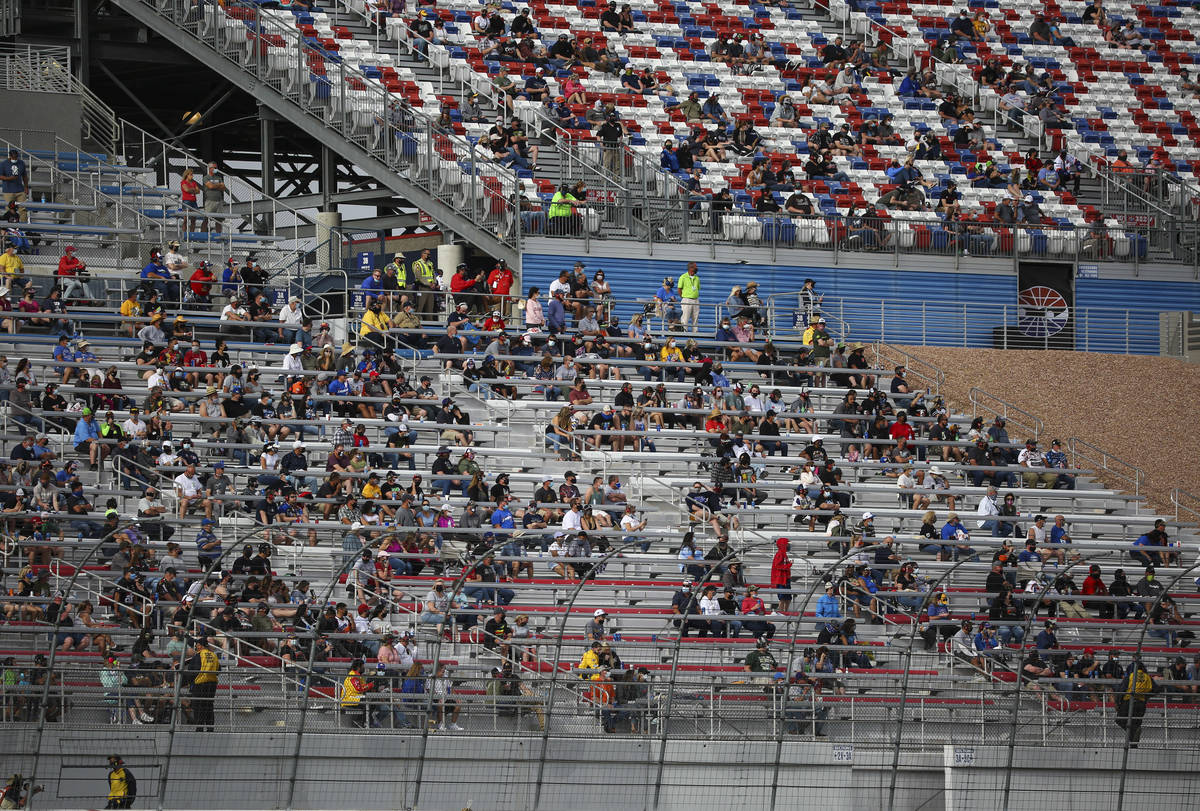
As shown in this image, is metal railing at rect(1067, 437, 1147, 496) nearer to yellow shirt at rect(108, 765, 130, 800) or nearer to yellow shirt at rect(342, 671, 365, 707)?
yellow shirt at rect(342, 671, 365, 707)

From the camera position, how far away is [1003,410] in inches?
1241

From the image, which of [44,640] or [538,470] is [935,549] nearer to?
[538,470]

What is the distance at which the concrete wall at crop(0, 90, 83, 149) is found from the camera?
3350 cm

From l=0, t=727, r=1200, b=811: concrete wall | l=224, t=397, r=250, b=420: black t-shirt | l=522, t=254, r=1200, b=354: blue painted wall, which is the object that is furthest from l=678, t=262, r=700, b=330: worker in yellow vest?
l=0, t=727, r=1200, b=811: concrete wall

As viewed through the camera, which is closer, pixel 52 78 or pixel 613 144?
pixel 52 78

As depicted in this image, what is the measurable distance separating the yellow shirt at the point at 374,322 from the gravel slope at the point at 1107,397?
9.47 m

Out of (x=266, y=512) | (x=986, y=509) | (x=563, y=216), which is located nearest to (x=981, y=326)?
(x=563, y=216)

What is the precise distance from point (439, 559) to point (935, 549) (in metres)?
7.22

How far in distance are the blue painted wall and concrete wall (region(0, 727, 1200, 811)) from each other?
15899 millimetres

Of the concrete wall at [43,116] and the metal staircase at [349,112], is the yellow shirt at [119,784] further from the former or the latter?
the concrete wall at [43,116]

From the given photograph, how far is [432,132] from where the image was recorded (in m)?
33.8

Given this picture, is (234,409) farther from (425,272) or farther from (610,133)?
(610,133)

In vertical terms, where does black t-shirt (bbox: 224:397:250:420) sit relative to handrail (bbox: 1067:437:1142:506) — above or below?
above

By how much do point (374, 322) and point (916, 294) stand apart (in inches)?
433
